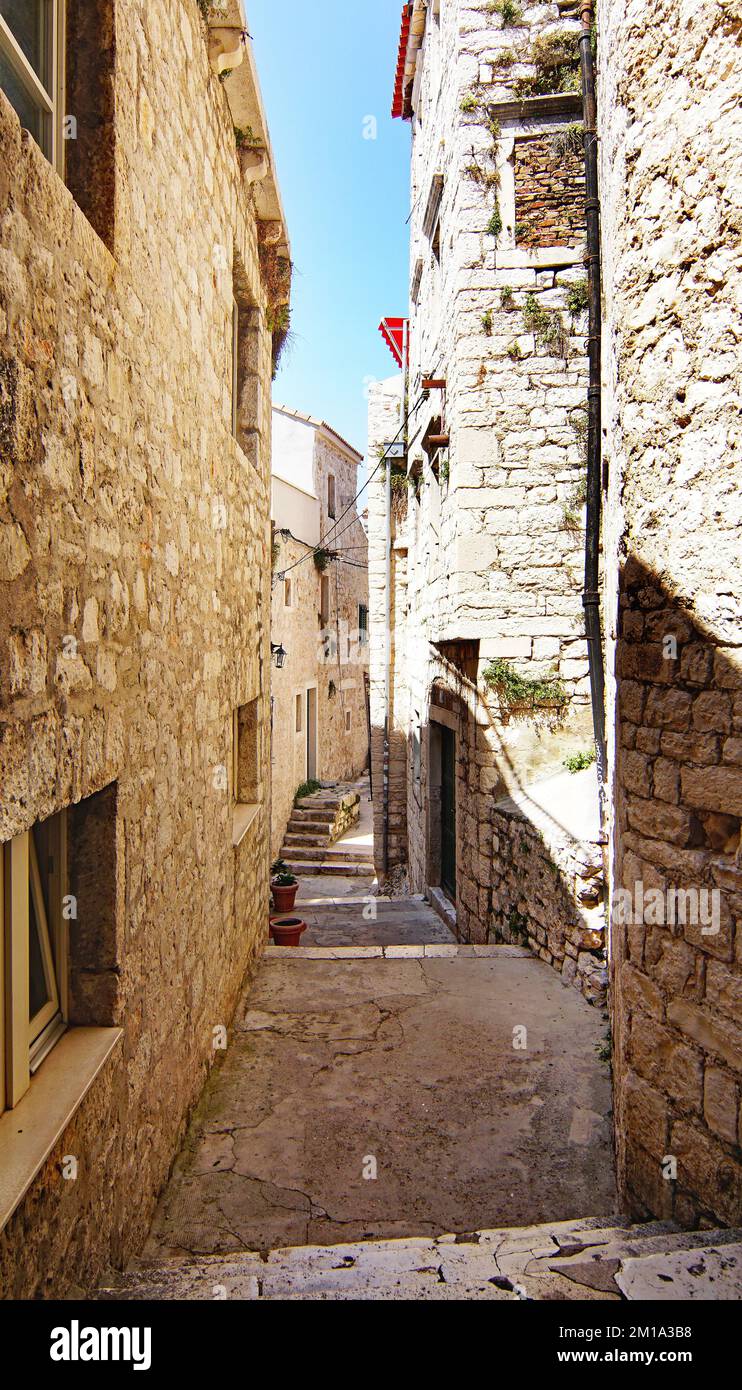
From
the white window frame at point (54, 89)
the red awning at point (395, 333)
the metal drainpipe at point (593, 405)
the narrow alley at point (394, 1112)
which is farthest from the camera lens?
the red awning at point (395, 333)

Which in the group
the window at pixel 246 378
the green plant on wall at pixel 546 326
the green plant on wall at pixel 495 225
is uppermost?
the green plant on wall at pixel 495 225

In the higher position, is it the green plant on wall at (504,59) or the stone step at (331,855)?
the green plant on wall at (504,59)

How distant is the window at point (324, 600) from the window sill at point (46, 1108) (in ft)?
54.9

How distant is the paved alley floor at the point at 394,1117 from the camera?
10.2 feet

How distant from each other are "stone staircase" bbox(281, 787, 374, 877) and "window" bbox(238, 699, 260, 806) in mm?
7528

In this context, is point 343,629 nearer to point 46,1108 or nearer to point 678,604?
point 678,604

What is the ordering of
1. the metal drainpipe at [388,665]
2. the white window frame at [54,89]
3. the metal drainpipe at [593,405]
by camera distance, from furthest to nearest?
the metal drainpipe at [388,665] < the metal drainpipe at [593,405] < the white window frame at [54,89]

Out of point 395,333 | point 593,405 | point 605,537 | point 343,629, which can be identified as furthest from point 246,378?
point 343,629

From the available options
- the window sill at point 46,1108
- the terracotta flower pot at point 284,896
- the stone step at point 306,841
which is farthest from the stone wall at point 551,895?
the stone step at point 306,841

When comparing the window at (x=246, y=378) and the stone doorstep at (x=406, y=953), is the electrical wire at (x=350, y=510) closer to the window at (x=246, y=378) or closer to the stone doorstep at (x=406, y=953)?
the window at (x=246, y=378)

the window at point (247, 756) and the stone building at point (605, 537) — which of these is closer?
the stone building at point (605, 537)
